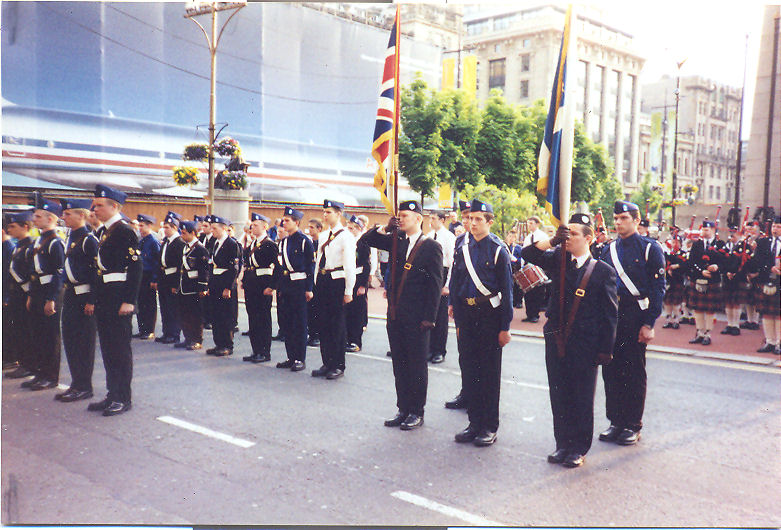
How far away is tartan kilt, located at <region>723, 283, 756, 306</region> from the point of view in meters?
11.2

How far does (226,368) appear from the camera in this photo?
820cm

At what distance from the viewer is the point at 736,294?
11.3 m

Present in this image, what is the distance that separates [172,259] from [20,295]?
9.35 ft

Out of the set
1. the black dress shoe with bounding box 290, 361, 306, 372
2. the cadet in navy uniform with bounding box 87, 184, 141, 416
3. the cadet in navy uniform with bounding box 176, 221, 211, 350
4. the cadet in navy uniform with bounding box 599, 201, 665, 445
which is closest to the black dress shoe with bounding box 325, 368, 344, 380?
the black dress shoe with bounding box 290, 361, 306, 372

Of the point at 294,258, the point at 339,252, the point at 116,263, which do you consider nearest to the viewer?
the point at 116,263

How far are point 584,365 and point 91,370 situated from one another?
4711mm

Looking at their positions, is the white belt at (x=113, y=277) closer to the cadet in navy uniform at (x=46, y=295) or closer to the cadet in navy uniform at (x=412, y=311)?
the cadet in navy uniform at (x=46, y=295)

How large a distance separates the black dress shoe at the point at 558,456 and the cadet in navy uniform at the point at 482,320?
0.55 metres

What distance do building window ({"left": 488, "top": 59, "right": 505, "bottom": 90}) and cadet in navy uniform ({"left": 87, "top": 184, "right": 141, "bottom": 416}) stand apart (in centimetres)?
1371

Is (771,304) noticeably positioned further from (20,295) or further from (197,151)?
(197,151)

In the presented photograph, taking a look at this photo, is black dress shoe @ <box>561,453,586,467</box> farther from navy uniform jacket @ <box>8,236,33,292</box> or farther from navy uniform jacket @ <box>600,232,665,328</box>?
navy uniform jacket @ <box>8,236,33,292</box>

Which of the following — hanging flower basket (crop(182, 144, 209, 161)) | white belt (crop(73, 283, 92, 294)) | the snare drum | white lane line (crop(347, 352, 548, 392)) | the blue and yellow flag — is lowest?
white lane line (crop(347, 352, 548, 392))

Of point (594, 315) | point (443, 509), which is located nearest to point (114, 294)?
point (443, 509)

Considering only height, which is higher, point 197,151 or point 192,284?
point 197,151
